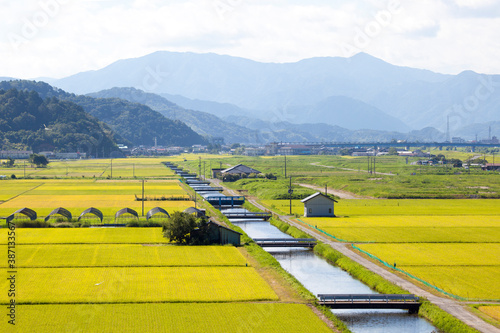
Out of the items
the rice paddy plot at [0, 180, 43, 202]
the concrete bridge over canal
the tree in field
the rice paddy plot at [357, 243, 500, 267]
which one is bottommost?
the concrete bridge over canal

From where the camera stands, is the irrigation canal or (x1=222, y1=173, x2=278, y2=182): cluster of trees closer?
the irrigation canal

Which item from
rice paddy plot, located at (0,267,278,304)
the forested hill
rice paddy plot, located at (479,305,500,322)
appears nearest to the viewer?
rice paddy plot, located at (479,305,500,322)

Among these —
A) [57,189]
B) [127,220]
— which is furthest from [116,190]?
[127,220]

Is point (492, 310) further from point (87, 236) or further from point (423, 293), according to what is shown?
point (87, 236)

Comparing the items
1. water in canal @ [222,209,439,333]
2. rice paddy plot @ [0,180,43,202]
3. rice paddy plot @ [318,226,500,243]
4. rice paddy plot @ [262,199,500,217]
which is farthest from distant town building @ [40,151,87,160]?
rice paddy plot @ [318,226,500,243]

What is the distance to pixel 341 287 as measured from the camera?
1104 inches

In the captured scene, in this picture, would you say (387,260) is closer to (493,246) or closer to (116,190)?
(493,246)

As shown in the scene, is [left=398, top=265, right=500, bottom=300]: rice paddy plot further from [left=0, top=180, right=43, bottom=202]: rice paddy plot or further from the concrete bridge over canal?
[left=0, top=180, right=43, bottom=202]: rice paddy plot

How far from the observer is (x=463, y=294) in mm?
24906

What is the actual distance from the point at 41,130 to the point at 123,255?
162 meters

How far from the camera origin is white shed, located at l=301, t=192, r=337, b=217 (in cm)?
5141

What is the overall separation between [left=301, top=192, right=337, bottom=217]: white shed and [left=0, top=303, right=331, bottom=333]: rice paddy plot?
91.2ft

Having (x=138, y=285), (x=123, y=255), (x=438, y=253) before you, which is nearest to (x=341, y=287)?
(x=438, y=253)

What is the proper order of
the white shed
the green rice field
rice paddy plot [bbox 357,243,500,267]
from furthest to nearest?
the white shed → rice paddy plot [bbox 357,243,500,267] → the green rice field
